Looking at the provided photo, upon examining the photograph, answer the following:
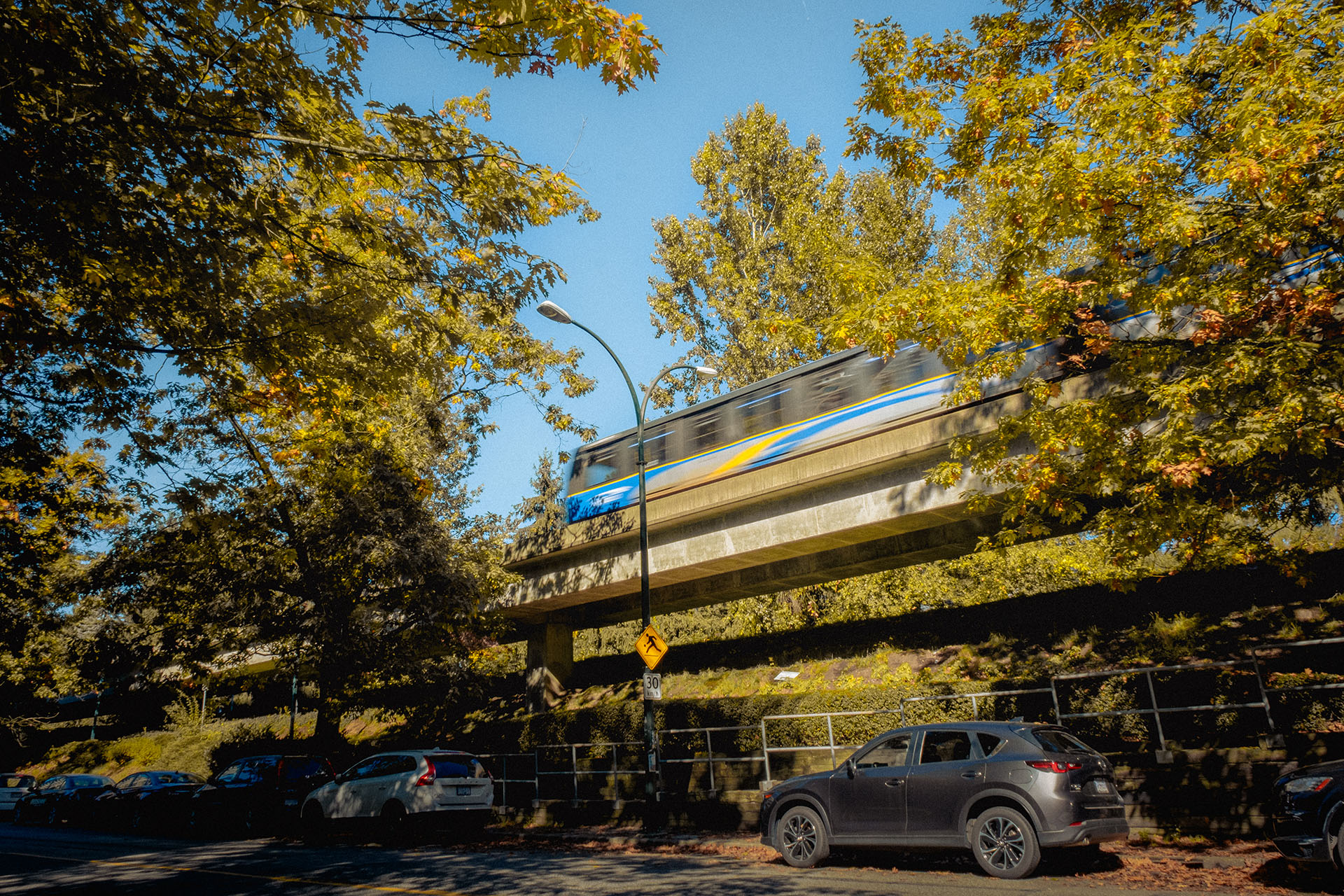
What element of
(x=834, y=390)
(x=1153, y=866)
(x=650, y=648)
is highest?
(x=834, y=390)

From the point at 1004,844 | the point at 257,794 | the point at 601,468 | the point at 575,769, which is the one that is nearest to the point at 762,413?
the point at 601,468

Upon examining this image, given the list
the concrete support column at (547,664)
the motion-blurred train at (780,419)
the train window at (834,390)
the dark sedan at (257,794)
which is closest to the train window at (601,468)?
the motion-blurred train at (780,419)

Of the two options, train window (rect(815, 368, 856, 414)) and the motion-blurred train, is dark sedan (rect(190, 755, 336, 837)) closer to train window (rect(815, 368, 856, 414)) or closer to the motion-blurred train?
the motion-blurred train

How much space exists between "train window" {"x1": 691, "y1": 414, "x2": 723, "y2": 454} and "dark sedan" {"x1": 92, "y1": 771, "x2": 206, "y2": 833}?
13.5 meters

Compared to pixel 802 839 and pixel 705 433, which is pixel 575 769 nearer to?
pixel 802 839

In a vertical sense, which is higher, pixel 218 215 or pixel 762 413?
pixel 762 413

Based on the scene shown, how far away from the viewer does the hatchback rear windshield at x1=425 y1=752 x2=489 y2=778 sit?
12.4 metres

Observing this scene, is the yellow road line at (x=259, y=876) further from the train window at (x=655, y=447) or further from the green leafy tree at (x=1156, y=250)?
the train window at (x=655, y=447)

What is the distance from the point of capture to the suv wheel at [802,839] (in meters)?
8.71

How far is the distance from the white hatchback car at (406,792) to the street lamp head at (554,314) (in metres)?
7.89

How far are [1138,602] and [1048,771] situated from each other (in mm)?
11409

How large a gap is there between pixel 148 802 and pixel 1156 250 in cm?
2150

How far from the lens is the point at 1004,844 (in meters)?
7.45

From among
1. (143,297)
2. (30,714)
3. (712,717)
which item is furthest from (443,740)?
(30,714)
